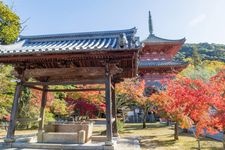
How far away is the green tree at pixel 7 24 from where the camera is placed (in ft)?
76.6

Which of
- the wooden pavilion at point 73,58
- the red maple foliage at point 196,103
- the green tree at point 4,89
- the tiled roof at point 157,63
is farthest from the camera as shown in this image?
the tiled roof at point 157,63

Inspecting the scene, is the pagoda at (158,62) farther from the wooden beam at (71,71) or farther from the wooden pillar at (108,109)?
the wooden pillar at (108,109)

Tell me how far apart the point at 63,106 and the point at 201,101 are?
687 inches

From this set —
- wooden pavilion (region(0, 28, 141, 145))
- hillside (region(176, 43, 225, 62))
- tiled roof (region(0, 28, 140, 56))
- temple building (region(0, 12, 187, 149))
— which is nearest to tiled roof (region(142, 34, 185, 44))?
temple building (region(0, 12, 187, 149))

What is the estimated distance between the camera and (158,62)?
97.9 feet

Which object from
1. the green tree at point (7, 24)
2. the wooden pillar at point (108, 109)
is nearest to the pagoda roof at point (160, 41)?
the green tree at point (7, 24)

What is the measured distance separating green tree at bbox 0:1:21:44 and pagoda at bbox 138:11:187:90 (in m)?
15.1

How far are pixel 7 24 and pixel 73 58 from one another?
18315 millimetres

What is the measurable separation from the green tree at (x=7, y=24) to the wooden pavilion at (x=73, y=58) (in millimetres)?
13181

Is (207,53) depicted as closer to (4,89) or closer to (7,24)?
(7,24)

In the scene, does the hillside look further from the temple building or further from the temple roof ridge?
the temple building

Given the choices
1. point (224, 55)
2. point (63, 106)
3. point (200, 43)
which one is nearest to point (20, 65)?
point (63, 106)

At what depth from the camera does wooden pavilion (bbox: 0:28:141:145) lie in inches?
343

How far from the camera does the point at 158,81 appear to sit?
2914 centimetres
